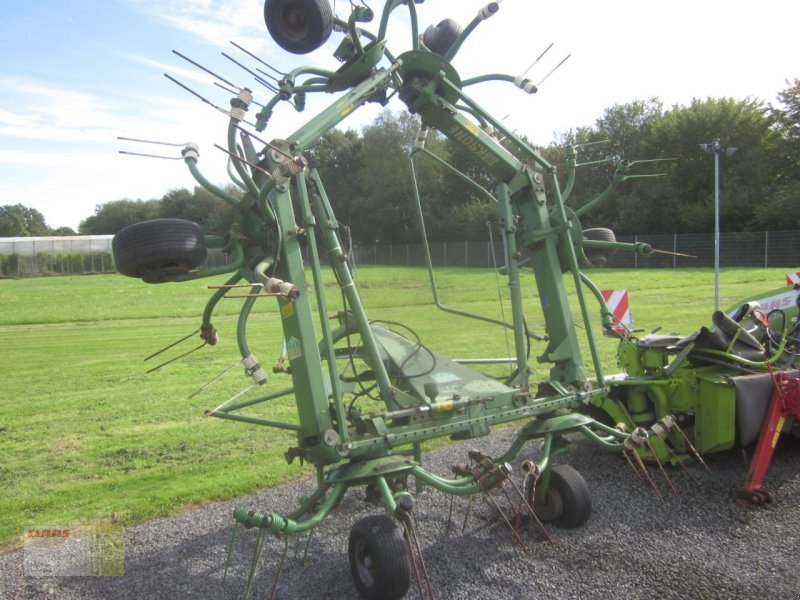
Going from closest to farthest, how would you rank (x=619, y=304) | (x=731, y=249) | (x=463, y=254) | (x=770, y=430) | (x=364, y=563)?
(x=364, y=563)
(x=770, y=430)
(x=463, y=254)
(x=619, y=304)
(x=731, y=249)

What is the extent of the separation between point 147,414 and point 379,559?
5743 millimetres

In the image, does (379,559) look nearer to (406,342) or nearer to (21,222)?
(406,342)

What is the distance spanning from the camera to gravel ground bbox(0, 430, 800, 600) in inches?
146

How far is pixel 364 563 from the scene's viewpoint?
12.0 ft

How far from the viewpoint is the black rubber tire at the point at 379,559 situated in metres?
3.47

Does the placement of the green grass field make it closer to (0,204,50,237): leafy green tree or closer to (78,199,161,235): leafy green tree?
(78,199,161,235): leafy green tree

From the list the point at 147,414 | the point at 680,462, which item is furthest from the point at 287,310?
the point at 147,414

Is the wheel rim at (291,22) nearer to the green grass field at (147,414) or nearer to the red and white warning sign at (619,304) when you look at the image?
the green grass field at (147,414)

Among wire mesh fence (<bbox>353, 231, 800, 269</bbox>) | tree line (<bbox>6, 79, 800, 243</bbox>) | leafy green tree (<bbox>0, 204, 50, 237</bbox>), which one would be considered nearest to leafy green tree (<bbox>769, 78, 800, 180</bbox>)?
tree line (<bbox>6, 79, 800, 243</bbox>)

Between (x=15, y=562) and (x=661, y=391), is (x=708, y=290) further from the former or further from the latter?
(x=15, y=562)

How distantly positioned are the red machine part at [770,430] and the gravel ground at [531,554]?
118 mm

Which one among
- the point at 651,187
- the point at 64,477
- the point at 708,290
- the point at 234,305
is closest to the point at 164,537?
the point at 64,477

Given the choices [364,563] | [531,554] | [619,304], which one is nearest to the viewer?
[364,563]

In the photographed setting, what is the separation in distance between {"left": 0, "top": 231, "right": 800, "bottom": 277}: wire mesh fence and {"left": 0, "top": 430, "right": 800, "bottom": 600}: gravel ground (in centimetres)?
190
